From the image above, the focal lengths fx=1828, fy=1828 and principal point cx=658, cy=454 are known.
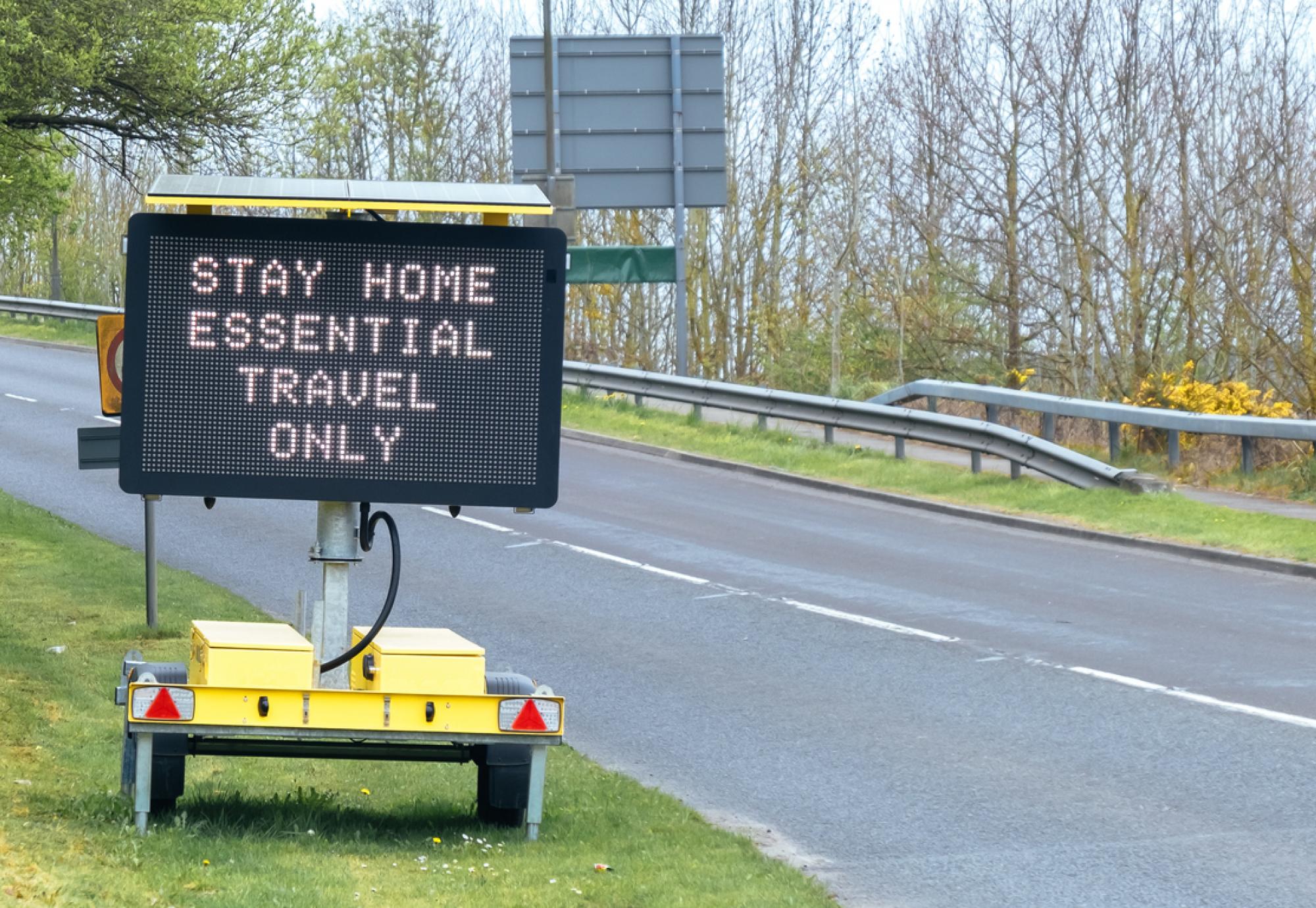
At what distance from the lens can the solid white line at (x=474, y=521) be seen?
18047 mm

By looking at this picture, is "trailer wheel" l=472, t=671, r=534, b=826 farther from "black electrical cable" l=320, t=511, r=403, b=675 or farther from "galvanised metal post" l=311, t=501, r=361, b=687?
"galvanised metal post" l=311, t=501, r=361, b=687

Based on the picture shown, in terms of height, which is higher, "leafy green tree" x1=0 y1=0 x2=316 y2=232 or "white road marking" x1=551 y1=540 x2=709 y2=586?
"leafy green tree" x1=0 y1=0 x2=316 y2=232

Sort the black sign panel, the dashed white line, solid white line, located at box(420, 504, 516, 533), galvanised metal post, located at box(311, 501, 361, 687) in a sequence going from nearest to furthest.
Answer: the black sign panel < galvanised metal post, located at box(311, 501, 361, 687) < the dashed white line < solid white line, located at box(420, 504, 516, 533)

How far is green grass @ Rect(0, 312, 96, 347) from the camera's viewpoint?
38.3 meters

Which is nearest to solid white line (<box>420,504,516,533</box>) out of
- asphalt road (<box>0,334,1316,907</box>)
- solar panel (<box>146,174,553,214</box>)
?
asphalt road (<box>0,334,1316,907</box>)

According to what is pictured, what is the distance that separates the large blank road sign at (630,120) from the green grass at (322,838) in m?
18.7

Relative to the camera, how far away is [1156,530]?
17.6 metres

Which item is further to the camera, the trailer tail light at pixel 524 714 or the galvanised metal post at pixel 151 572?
the galvanised metal post at pixel 151 572

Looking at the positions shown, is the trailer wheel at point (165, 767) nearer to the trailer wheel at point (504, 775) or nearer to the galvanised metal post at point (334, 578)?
the galvanised metal post at point (334, 578)

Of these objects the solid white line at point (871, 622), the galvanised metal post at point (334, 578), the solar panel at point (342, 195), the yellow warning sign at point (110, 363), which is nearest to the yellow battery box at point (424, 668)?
the galvanised metal post at point (334, 578)

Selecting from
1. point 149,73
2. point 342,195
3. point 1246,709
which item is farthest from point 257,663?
point 149,73

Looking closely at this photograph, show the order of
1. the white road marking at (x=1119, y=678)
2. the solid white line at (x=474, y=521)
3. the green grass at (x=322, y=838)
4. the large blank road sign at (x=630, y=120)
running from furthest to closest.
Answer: the large blank road sign at (x=630, y=120) < the solid white line at (x=474, y=521) < the white road marking at (x=1119, y=678) < the green grass at (x=322, y=838)

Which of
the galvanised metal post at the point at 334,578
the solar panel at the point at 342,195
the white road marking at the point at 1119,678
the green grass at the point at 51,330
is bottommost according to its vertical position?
the white road marking at the point at 1119,678

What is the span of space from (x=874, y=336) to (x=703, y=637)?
20.7 meters
